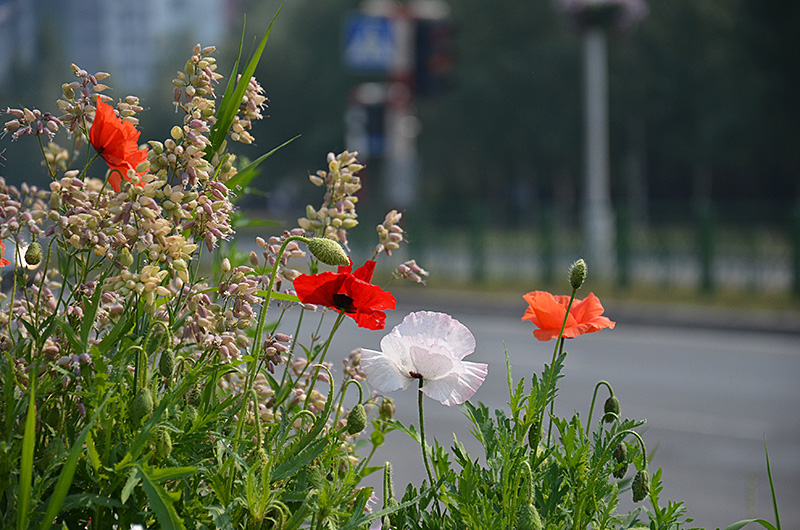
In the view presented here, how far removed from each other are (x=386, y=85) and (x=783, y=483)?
454 inches

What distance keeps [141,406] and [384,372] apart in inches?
12.5

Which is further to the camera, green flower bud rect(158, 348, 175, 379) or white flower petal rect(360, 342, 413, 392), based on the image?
white flower petal rect(360, 342, 413, 392)

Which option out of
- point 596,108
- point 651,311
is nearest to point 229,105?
point 651,311

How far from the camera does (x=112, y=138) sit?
1300 millimetres

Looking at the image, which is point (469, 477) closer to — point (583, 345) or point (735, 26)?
point (583, 345)

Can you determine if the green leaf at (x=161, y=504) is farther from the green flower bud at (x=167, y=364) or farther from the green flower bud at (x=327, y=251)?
the green flower bud at (x=327, y=251)

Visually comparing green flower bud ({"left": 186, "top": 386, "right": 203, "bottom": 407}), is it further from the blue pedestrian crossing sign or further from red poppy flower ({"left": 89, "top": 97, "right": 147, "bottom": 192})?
the blue pedestrian crossing sign

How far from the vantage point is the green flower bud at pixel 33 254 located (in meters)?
1.23

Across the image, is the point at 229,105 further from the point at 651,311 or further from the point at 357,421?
the point at 651,311

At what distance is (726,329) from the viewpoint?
34.9ft

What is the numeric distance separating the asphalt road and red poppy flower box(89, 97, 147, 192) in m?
1.52

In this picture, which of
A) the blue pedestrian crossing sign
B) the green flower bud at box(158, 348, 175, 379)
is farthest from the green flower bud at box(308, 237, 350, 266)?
the blue pedestrian crossing sign

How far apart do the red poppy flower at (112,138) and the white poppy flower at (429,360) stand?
413mm

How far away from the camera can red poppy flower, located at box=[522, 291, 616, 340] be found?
4.25 ft
